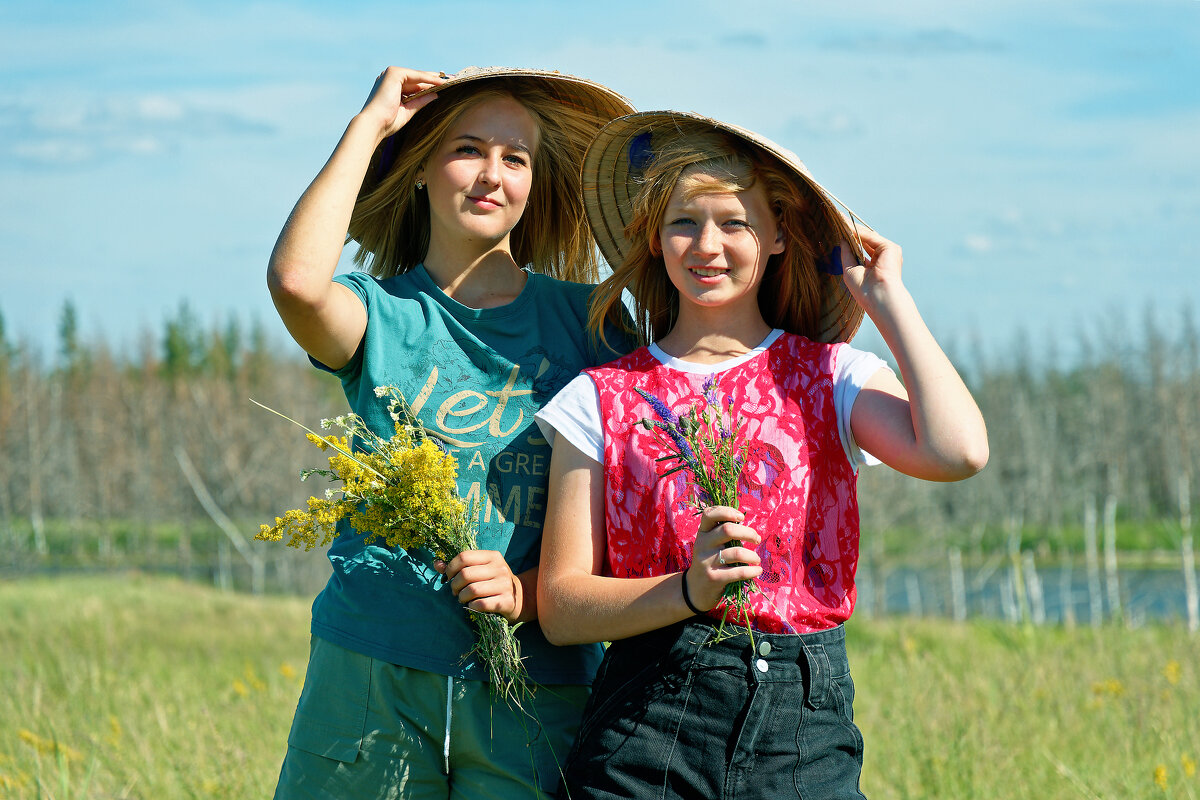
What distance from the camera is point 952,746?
430 centimetres

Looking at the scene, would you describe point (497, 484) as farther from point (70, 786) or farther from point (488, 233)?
point (70, 786)

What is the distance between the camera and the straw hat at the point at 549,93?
2859mm

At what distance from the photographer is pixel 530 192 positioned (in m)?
3.23

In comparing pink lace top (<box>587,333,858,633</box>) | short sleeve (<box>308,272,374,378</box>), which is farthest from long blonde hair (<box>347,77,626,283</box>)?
pink lace top (<box>587,333,858,633</box>)

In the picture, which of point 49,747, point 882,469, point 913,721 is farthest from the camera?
point 882,469

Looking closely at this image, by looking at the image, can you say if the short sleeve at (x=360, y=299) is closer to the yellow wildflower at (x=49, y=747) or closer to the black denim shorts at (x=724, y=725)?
the black denim shorts at (x=724, y=725)

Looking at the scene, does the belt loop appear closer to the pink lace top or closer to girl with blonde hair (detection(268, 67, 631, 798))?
the pink lace top

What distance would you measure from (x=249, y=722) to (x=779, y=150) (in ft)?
13.5

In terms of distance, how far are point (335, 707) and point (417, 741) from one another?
0.22 metres

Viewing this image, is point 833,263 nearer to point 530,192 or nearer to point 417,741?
point 530,192

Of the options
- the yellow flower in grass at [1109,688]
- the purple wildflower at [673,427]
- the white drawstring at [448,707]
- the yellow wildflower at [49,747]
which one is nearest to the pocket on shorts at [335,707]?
the white drawstring at [448,707]

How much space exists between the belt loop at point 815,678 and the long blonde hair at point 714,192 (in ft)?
2.93

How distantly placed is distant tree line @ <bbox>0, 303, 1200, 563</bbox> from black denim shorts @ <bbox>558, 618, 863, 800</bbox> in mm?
33321

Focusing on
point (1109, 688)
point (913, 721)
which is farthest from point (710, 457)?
point (1109, 688)
